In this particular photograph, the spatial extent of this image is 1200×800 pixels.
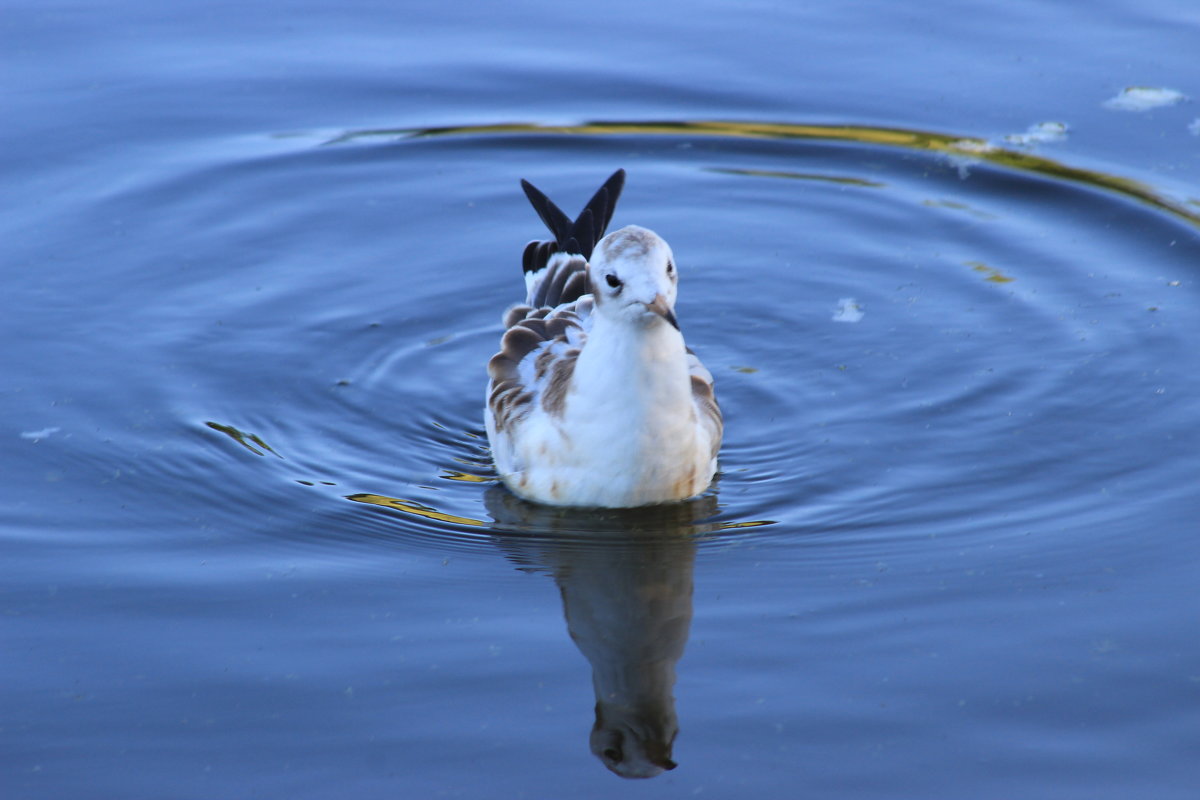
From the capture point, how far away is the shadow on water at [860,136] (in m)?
8.74

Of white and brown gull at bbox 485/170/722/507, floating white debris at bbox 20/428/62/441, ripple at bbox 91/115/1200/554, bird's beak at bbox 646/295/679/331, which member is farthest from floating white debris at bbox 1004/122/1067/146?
floating white debris at bbox 20/428/62/441

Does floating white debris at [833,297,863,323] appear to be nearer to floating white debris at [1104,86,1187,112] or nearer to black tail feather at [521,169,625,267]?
black tail feather at [521,169,625,267]

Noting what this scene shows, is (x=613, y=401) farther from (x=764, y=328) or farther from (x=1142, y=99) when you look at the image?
(x=1142, y=99)

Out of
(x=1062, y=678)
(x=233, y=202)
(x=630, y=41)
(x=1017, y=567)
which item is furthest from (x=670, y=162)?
(x=1062, y=678)

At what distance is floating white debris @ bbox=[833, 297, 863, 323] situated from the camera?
7.83 metres

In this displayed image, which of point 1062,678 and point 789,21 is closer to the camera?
point 1062,678

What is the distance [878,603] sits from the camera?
5.50 meters

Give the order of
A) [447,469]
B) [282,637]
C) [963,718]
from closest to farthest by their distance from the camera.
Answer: [963,718] → [282,637] → [447,469]

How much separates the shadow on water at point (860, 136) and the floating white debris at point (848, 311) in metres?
1.64

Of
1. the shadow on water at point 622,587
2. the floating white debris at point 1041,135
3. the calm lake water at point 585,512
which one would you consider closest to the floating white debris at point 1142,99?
the calm lake water at point 585,512

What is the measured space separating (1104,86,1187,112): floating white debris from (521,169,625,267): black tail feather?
3644mm

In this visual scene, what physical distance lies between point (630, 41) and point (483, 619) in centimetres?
626

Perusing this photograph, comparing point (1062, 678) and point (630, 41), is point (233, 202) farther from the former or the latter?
point (1062, 678)

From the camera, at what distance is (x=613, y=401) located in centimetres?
600
